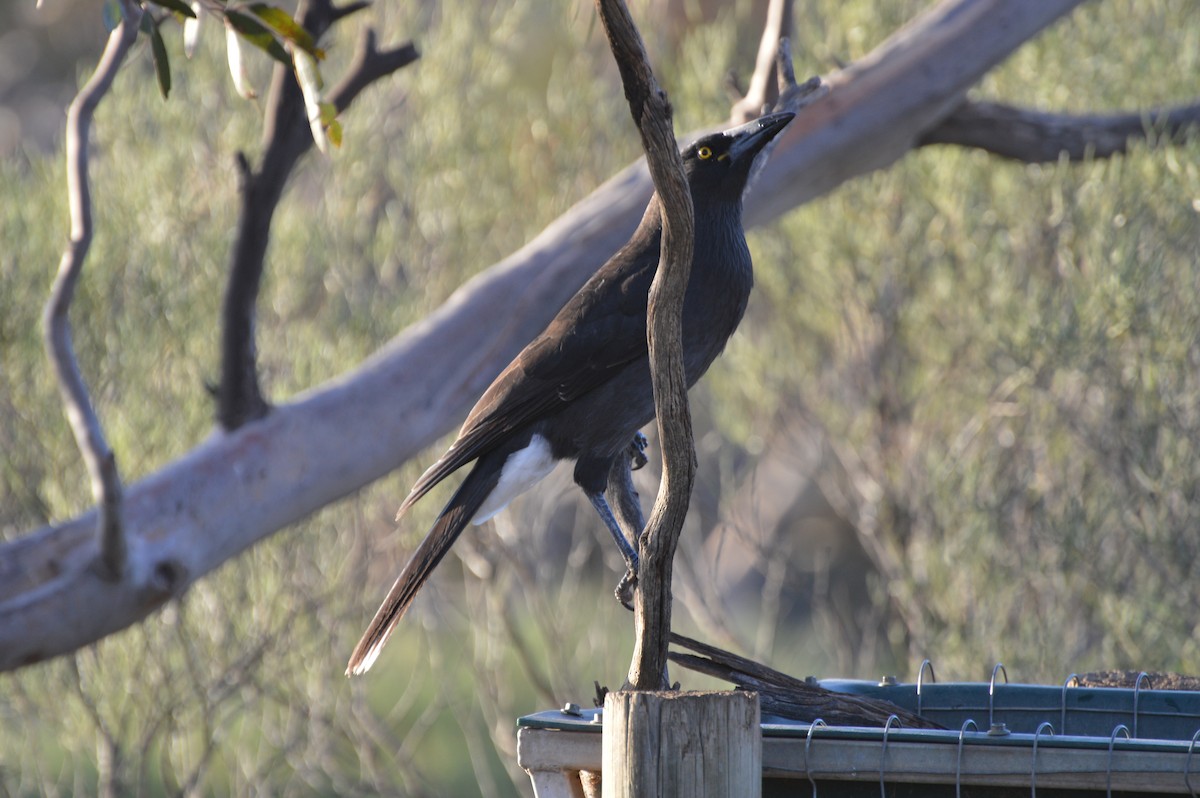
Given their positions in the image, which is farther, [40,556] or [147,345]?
[147,345]

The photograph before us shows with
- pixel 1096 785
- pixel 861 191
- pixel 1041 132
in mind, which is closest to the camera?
pixel 1096 785

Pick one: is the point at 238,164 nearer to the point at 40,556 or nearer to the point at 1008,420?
the point at 40,556

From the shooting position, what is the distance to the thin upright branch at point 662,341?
61.2 inches

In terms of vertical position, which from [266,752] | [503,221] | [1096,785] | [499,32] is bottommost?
[1096,785]

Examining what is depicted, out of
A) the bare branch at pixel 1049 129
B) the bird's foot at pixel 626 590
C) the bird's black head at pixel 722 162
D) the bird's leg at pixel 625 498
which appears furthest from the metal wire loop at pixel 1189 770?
the bare branch at pixel 1049 129

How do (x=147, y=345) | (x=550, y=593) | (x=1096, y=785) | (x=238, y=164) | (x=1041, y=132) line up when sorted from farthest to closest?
(x=550, y=593) → (x=147, y=345) → (x=1041, y=132) → (x=238, y=164) → (x=1096, y=785)

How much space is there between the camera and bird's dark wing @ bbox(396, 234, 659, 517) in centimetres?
271

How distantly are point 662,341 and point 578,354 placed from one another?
3.45 ft

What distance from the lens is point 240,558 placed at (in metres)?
4.89

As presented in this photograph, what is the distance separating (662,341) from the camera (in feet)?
5.55

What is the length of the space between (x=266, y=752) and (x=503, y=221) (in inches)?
98.7

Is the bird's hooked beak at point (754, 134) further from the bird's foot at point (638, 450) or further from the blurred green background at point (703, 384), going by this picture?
the blurred green background at point (703, 384)

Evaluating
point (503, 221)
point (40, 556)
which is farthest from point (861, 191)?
point (40, 556)

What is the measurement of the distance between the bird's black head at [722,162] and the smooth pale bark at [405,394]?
104 centimetres
